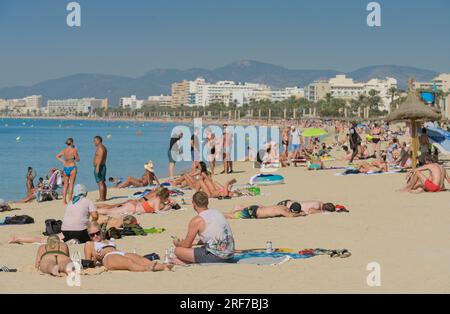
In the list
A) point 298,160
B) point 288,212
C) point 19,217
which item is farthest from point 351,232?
point 298,160

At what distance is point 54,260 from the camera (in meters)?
6.70

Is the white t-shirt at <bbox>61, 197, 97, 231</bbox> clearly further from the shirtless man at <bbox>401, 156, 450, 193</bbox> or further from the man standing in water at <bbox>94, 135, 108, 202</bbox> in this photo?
the shirtless man at <bbox>401, 156, 450, 193</bbox>

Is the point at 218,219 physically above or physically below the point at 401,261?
above

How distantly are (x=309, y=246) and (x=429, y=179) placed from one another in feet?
18.3

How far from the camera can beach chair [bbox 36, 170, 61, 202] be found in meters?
14.6

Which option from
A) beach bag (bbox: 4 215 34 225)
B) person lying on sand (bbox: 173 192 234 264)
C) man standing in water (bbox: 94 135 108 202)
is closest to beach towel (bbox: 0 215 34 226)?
beach bag (bbox: 4 215 34 225)

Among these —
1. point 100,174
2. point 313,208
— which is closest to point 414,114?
point 313,208

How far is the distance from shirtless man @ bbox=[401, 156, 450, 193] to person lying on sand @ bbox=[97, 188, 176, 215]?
4.65m

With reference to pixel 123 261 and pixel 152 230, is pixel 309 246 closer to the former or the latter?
pixel 152 230

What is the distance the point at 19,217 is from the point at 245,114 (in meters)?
171

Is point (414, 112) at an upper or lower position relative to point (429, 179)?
upper

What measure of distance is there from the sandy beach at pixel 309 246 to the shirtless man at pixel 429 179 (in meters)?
0.29

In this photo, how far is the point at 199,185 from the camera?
13.2 m

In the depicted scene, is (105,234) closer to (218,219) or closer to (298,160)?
(218,219)
